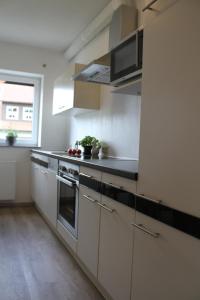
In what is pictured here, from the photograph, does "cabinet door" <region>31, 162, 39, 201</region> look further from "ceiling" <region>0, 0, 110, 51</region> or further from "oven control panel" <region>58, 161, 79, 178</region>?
"ceiling" <region>0, 0, 110, 51</region>

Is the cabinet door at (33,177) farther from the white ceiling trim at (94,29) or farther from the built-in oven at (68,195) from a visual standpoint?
the white ceiling trim at (94,29)

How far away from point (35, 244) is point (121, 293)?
4.93ft

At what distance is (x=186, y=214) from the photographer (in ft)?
3.84

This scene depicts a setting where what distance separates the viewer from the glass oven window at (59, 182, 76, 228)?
2.59 m

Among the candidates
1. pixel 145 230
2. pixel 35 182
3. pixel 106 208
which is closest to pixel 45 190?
pixel 35 182

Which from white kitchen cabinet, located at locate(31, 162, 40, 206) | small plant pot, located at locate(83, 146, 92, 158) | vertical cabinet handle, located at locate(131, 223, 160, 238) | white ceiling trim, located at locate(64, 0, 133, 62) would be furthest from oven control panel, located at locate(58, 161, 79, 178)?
white ceiling trim, located at locate(64, 0, 133, 62)

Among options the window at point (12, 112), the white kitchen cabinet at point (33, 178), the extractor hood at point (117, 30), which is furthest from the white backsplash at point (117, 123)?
the window at point (12, 112)

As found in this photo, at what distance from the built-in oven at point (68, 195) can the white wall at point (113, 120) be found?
558mm

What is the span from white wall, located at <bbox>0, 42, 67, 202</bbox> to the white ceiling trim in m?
0.32

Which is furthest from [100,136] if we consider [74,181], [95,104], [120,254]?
[120,254]

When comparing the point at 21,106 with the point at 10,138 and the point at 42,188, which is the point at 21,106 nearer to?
the point at 10,138

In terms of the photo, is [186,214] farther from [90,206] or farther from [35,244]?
[35,244]

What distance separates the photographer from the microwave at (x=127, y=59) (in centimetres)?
198

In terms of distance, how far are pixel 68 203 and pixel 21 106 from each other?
104 inches
